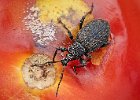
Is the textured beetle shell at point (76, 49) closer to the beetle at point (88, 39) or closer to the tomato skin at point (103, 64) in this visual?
the beetle at point (88, 39)

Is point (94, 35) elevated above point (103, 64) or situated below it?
above

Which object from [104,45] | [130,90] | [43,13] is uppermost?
[43,13]

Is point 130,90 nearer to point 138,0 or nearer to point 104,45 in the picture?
point 104,45

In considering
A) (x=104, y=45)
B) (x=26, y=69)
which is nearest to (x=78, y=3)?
(x=104, y=45)

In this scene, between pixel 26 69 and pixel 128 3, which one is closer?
pixel 26 69

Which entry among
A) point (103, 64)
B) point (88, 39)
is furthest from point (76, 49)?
point (103, 64)

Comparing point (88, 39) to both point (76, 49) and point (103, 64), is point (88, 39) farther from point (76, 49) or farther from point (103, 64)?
point (103, 64)

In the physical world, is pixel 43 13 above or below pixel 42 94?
above

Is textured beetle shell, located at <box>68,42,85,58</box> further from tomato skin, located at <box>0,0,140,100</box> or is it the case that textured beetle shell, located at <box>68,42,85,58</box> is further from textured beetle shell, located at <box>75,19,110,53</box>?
tomato skin, located at <box>0,0,140,100</box>
